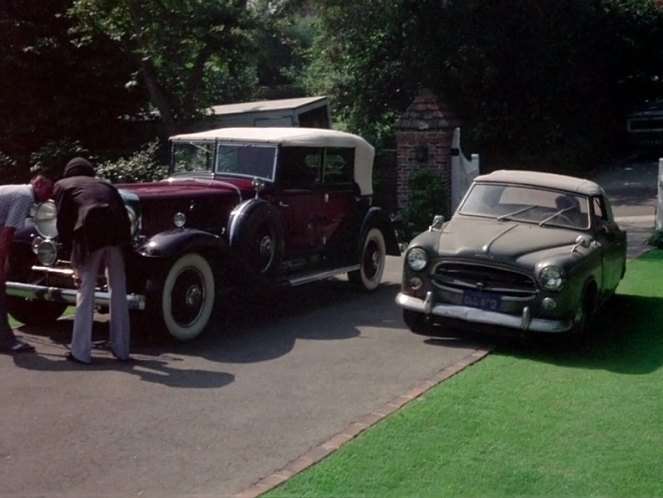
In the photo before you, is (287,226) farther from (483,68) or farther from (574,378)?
(483,68)

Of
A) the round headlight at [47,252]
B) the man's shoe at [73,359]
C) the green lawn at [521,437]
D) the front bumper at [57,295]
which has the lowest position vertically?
the green lawn at [521,437]

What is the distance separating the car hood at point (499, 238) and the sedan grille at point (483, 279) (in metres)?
0.12

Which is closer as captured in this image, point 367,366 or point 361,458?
point 361,458

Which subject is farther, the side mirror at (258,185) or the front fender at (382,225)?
the front fender at (382,225)

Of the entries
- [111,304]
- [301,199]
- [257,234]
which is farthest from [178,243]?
[301,199]

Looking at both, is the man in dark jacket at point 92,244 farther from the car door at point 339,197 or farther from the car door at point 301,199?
the car door at point 339,197

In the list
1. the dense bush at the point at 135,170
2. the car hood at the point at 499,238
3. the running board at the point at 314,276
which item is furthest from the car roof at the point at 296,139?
the dense bush at the point at 135,170

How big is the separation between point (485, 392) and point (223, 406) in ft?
6.39

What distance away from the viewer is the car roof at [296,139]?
10828 mm

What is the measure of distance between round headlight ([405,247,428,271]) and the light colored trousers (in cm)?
273

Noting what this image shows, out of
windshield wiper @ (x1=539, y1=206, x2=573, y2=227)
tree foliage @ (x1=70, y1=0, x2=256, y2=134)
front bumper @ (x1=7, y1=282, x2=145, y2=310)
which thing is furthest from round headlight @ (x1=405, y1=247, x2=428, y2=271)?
tree foliage @ (x1=70, y1=0, x2=256, y2=134)

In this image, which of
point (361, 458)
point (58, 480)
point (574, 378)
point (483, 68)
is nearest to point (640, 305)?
point (574, 378)

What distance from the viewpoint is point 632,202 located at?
70.1 ft

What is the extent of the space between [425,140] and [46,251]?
9456mm
